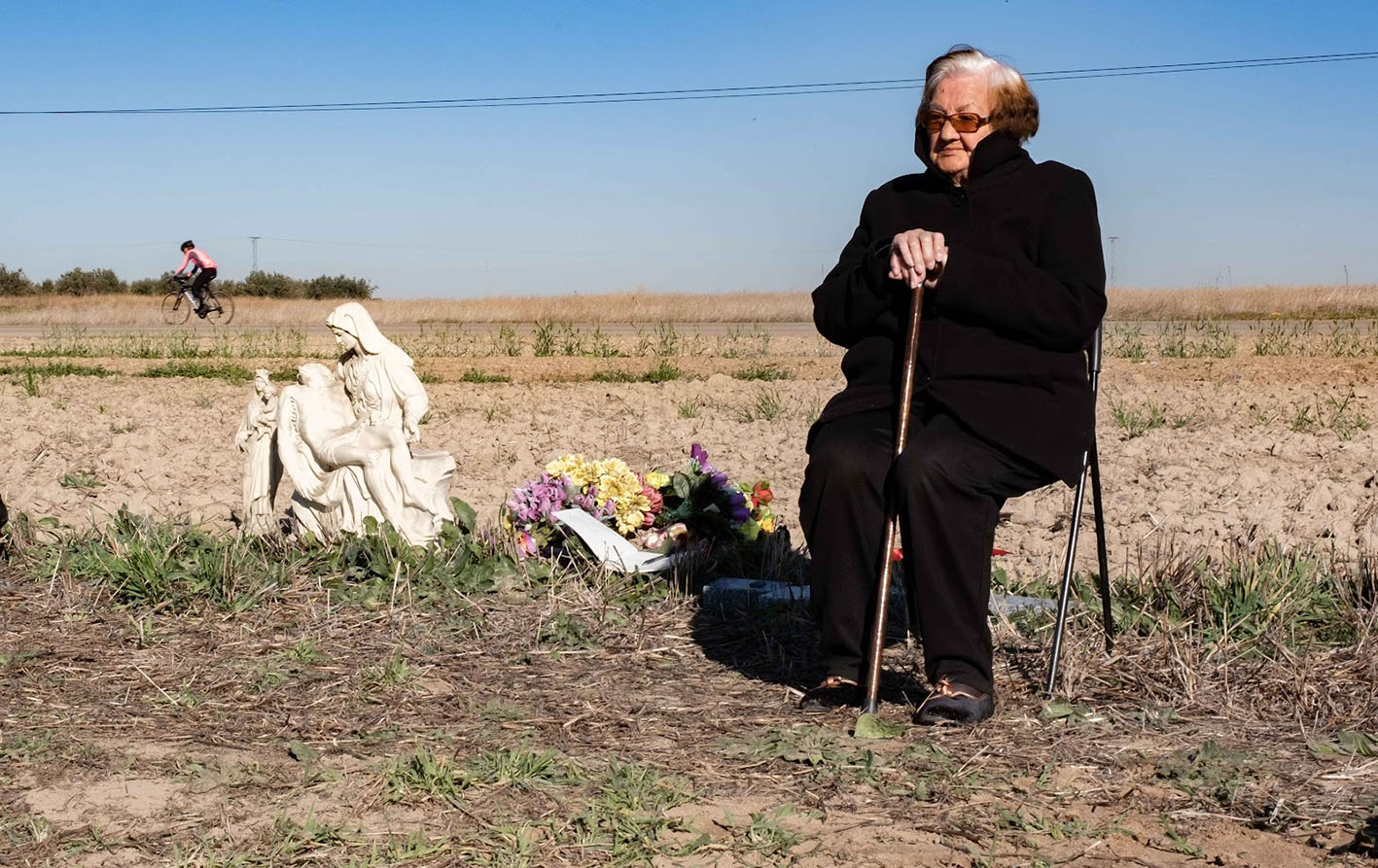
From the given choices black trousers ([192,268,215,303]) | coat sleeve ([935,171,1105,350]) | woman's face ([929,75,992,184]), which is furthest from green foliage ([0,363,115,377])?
black trousers ([192,268,215,303])

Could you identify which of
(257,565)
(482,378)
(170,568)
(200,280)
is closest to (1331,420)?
(257,565)

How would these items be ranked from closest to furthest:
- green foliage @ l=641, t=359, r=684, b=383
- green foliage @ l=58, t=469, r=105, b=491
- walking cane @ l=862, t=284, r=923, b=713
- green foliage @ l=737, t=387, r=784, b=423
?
1. walking cane @ l=862, t=284, r=923, b=713
2. green foliage @ l=58, t=469, r=105, b=491
3. green foliage @ l=737, t=387, r=784, b=423
4. green foliage @ l=641, t=359, r=684, b=383

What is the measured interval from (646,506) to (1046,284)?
2088 millimetres

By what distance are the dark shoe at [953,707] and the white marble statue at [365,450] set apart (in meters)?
2.34

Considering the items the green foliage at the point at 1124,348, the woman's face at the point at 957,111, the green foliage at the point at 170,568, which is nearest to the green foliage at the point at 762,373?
the green foliage at the point at 1124,348

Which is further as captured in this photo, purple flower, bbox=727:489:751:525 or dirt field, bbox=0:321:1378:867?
purple flower, bbox=727:489:751:525

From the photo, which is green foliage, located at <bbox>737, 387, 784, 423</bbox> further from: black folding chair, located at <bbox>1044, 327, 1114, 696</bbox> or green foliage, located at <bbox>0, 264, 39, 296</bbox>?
green foliage, located at <bbox>0, 264, 39, 296</bbox>

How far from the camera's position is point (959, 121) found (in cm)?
365

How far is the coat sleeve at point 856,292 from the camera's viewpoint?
365cm

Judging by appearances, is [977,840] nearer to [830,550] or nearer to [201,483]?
Answer: [830,550]

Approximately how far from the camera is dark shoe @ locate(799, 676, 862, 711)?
361cm

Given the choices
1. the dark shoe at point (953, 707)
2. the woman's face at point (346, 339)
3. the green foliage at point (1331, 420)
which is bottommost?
the dark shoe at point (953, 707)

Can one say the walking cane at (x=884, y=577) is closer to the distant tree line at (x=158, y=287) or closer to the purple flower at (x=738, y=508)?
the purple flower at (x=738, y=508)

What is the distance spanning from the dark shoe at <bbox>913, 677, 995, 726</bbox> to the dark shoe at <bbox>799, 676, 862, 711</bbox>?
22 centimetres
